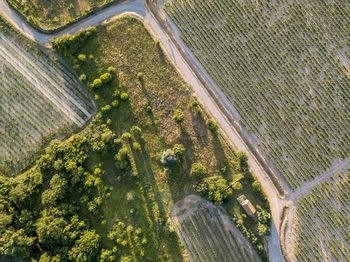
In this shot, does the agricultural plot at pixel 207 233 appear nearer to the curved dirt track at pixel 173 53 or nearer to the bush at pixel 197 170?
the bush at pixel 197 170

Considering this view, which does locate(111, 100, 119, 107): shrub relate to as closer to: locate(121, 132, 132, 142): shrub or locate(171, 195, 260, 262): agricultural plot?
locate(121, 132, 132, 142): shrub

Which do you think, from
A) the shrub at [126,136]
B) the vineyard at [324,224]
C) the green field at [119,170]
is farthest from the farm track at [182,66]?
the shrub at [126,136]

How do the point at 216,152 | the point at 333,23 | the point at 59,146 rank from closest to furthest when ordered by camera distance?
the point at 59,146 → the point at 216,152 → the point at 333,23

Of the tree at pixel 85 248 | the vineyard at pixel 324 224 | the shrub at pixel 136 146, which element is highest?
the shrub at pixel 136 146

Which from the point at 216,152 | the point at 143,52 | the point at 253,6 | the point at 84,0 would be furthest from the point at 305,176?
the point at 84,0

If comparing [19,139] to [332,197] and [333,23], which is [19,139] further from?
[333,23]

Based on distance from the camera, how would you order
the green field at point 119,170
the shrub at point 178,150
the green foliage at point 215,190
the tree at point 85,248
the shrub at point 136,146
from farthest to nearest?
1. the shrub at point 136,146
2. the shrub at point 178,150
3. the green foliage at point 215,190
4. the green field at point 119,170
5. the tree at point 85,248
